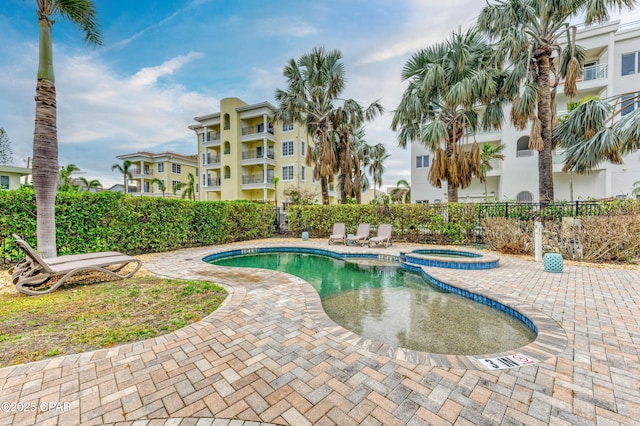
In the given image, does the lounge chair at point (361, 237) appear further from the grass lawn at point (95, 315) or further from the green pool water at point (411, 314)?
the grass lawn at point (95, 315)

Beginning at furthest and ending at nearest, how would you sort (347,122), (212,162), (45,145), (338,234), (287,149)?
1. (212,162)
2. (287,149)
3. (347,122)
4. (338,234)
5. (45,145)

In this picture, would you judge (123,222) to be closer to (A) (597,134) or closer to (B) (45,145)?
(B) (45,145)

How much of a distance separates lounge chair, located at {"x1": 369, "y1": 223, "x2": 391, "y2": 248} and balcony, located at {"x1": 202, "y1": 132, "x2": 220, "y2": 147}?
80.1ft

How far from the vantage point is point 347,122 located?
51.2 feet

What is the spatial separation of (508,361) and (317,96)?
15051 mm

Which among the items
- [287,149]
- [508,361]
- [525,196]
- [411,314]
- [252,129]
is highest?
[252,129]

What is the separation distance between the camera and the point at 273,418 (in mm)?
2010

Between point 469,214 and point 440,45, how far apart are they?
7918 millimetres

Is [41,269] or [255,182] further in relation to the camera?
[255,182]

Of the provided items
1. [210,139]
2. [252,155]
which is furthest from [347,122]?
[210,139]

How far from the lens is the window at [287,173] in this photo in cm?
2802

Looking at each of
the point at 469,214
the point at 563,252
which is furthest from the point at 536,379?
the point at 469,214

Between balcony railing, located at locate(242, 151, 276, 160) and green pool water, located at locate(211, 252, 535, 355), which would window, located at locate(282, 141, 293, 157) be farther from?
green pool water, located at locate(211, 252, 535, 355)

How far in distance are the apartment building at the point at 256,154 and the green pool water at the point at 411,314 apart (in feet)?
67.6
